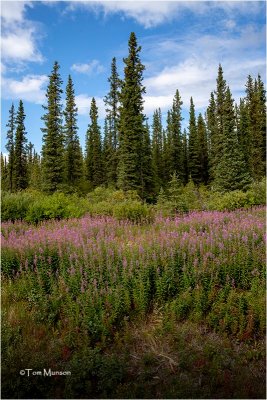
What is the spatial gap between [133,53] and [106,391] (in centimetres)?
4175

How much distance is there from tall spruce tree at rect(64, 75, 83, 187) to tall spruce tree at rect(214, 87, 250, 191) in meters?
20.2

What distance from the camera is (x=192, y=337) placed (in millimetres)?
5184

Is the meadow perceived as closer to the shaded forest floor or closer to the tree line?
the shaded forest floor

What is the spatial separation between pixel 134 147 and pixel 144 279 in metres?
33.6

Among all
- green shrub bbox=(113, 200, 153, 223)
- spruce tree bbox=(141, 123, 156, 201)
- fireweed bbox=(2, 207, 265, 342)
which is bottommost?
fireweed bbox=(2, 207, 265, 342)

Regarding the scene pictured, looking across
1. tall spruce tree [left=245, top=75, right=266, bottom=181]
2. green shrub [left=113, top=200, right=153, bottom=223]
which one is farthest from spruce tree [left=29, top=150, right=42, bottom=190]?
green shrub [left=113, top=200, right=153, bottom=223]

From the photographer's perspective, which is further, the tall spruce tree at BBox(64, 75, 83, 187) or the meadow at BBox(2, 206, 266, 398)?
the tall spruce tree at BBox(64, 75, 83, 187)

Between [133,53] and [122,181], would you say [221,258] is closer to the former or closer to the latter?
[122,181]

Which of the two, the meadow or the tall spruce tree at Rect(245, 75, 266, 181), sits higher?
the tall spruce tree at Rect(245, 75, 266, 181)

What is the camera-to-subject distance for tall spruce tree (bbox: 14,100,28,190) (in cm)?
5828

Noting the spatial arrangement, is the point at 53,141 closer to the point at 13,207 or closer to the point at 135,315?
the point at 13,207

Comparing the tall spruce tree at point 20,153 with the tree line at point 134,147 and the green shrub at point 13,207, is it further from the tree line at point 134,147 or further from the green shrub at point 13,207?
the green shrub at point 13,207

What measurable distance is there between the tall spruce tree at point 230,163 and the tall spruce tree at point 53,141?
18.6 m

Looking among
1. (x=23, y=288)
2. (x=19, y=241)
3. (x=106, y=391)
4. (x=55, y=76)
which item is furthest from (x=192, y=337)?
(x=55, y=76)
